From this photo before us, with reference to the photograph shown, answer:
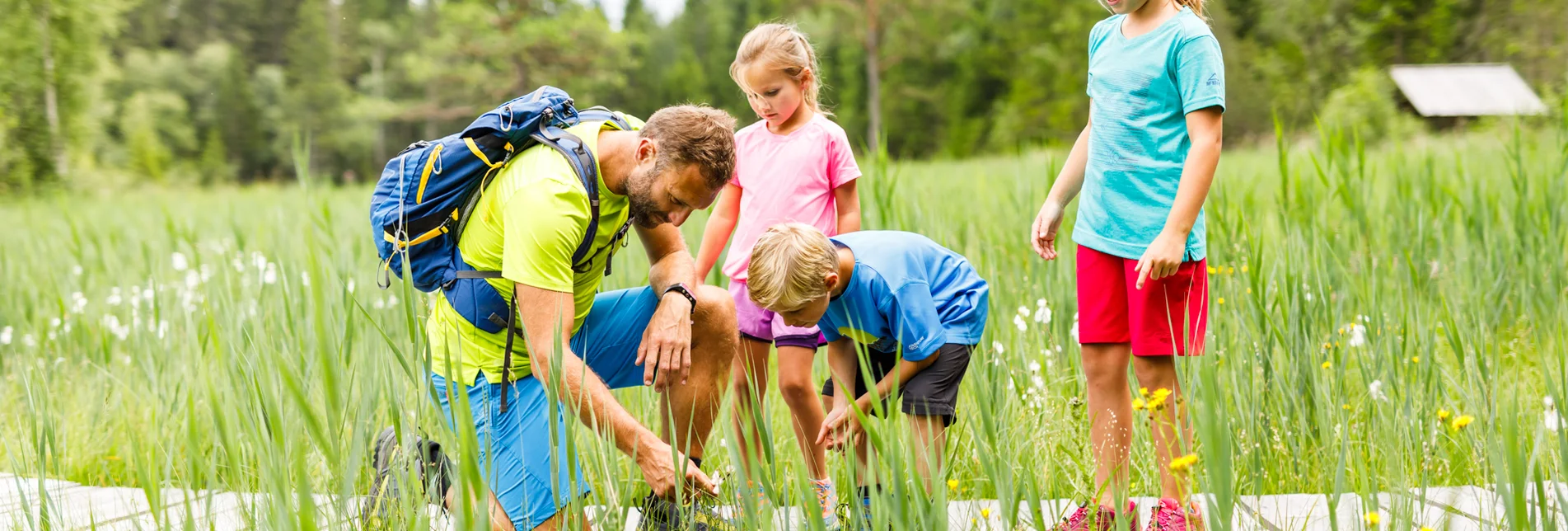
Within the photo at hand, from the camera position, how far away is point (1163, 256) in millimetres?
1703

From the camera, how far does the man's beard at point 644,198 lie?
1832 mm

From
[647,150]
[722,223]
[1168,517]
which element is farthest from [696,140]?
[1168,517]

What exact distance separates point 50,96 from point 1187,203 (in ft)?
76.2

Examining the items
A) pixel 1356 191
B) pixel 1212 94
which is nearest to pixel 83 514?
pixel 1212 94

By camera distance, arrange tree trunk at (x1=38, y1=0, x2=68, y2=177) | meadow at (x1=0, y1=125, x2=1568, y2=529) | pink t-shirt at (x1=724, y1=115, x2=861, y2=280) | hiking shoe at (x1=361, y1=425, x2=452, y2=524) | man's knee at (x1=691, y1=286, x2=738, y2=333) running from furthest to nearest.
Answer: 1. tree trunk at (x1=38, y1=0, x2=68, y2=177)
2. pink t-shirt at (x1=724, y1=115, x2=861, y2=280)
3. man's knee at (x1=691, y1=286, x2=738, y2=333)
4. hiking shoe at (x1=361, y1=425, x2=452, y2=524)
5. meadow at (x1=0, y1=125, x2=1568, y2=529)

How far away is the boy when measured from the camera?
5.86ft

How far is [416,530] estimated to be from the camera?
4.36ft

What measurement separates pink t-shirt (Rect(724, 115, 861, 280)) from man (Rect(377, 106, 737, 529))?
0.25 metres

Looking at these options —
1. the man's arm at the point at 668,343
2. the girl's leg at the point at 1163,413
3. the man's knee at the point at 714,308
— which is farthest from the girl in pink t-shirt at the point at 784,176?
the girl's leg at the point at 1163,413

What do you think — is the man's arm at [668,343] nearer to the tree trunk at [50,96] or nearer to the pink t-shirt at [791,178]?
the pink t-shirt at [791,178]

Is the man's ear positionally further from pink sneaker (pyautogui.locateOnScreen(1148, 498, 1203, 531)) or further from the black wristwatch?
pink sneaker (pyautogui.locateOnScreen(1148, 498, 1203, 531))

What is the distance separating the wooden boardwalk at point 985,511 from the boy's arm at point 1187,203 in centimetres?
43

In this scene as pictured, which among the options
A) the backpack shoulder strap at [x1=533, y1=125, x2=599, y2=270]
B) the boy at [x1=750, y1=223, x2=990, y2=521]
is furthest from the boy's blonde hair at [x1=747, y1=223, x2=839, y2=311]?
the backpack shoulder strap at [x1=533, y1=125, x2=599, y2=270]

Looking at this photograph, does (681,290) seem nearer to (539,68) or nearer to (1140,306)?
(1140,306)
